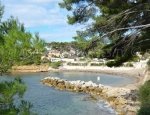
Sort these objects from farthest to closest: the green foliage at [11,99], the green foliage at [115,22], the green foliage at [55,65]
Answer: the green foliage at [55,65], the green foliage at [115,22], the green foliage at [11,99]

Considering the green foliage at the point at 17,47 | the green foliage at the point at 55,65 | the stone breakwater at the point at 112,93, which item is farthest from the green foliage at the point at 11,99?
the green foliage at the point at 55,65

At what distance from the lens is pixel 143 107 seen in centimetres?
1791

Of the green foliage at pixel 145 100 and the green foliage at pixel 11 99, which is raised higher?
the green foliage at pixel 11 99

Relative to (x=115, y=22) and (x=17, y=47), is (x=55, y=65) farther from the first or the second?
(x=17, y=47)

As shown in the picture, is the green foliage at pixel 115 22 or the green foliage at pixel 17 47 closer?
the green foliage at pixel 17 47

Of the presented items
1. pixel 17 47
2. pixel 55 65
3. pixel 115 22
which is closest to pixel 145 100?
pixel 115 22

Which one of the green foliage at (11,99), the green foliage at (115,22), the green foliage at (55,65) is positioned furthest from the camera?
the green foliage at (55,65)

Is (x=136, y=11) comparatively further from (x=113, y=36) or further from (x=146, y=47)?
(x=146, y=47)

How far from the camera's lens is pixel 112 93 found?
39594 millimetres

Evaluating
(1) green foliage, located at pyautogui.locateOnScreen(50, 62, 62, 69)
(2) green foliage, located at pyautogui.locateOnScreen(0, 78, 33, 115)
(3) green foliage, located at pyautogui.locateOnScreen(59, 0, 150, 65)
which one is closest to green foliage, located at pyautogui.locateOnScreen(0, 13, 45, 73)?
(2) green foliage, located at pyautogui.locateOnScreen(0, 78, 33, 115)

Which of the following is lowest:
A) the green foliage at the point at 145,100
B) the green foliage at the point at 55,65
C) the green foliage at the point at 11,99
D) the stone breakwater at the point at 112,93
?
the stone breakwater at the point at 112,93

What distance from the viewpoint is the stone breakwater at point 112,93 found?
27631 millimetres

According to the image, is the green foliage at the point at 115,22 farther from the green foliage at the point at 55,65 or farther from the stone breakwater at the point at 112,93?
the green foliage at the point at 55,65

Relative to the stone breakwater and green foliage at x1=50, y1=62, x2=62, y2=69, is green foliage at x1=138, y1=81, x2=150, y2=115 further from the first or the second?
green foliage at x1=50, y1=62, x2=62, y2=69
